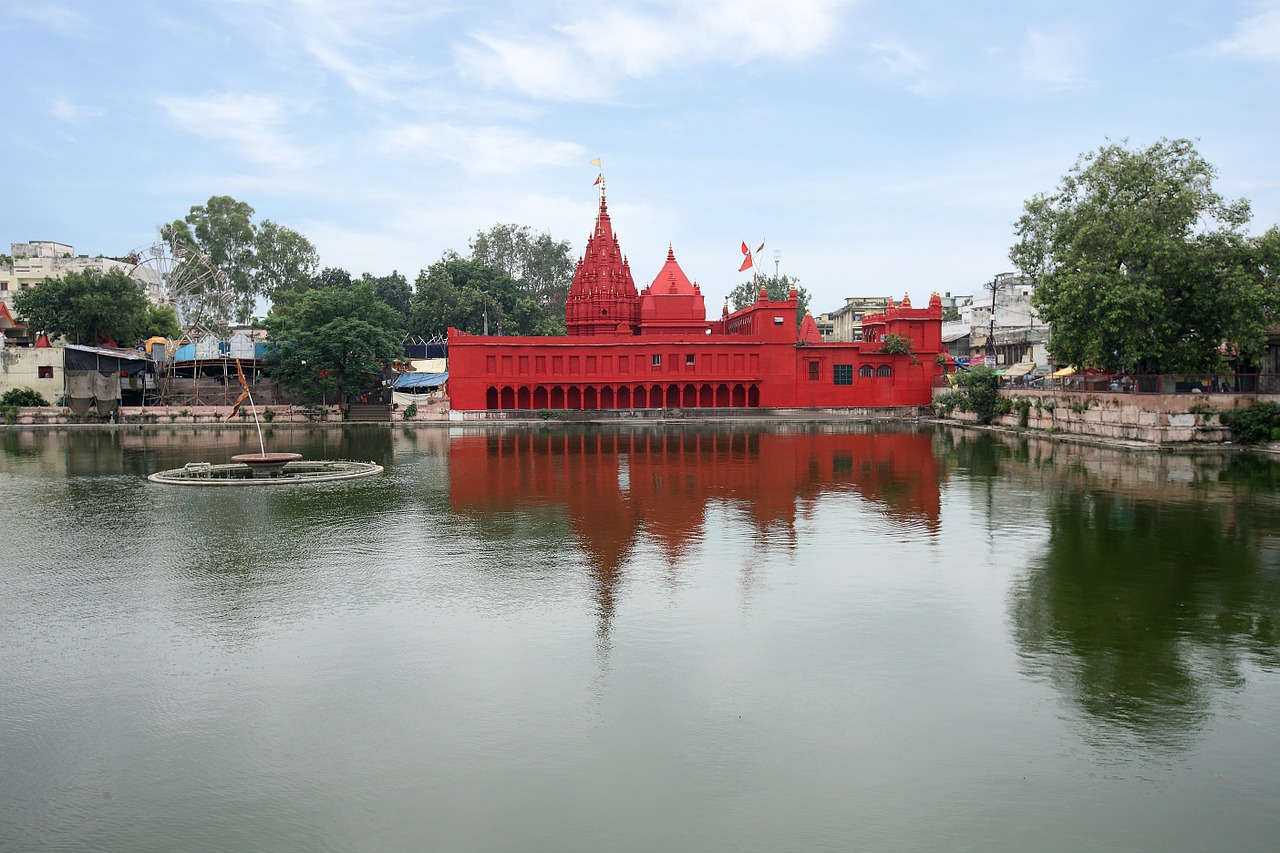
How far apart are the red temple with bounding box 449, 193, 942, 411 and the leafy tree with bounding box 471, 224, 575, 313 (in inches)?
1256

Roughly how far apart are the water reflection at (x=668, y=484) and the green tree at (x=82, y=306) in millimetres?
33109

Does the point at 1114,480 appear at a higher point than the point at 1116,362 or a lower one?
lower

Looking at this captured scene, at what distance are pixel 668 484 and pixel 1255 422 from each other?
21191 mm

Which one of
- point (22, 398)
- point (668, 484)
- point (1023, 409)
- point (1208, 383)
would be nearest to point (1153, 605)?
point (668, 484)

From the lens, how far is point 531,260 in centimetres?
9112

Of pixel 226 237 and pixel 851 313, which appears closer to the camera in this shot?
pixel 226 237

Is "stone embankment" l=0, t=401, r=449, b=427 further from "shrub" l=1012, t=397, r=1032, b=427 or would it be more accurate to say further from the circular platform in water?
"shrub" l=1012, t=397, r=1032, b=427

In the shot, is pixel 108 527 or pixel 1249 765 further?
pixel 108 527

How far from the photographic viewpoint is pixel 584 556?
1600 centimetres

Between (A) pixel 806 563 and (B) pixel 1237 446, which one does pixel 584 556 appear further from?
(B) pixel 1237 446

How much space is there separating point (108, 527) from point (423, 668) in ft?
39.1

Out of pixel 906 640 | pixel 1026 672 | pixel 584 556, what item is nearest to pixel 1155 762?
pixel 1026 672

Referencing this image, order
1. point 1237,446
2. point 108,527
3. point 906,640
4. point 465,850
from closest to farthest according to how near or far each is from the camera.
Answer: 1. point 465,850
2. point 906,640
3. point 108,527
4. point 1237,446

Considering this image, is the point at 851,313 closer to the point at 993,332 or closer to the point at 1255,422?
the point at 993,332
